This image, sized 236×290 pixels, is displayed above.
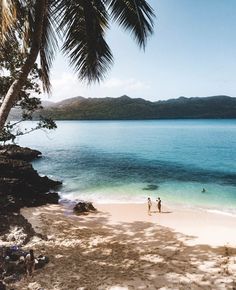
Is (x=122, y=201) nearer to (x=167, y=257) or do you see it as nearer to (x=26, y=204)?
(x=26, y=204)

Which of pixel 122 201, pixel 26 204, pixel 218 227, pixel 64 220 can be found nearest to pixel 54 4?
pixel 64 220

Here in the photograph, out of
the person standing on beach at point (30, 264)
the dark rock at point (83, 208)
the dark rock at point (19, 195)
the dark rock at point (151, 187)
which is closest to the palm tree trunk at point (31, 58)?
the person standing on beach at point (30, 264)

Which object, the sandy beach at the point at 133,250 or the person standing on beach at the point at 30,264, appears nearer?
the sandy beach at the point at 133,250

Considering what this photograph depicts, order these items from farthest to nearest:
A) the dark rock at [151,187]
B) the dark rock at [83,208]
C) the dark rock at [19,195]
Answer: the dark rock at [151,187] → the dark rock at [83,208] → the dark rock at [19,195]

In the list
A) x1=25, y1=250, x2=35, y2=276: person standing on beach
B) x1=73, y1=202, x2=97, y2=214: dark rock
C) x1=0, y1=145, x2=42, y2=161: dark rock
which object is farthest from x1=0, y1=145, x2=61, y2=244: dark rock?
x1=0, y1=145, x2=42, y2=161: dark rock

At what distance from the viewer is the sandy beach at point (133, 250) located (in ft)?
35.3

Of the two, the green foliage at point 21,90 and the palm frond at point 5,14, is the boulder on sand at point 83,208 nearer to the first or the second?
the green foliage at point 21,90

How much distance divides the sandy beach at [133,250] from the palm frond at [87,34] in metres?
6.61

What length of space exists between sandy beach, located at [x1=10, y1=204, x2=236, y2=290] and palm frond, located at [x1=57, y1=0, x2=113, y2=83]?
661cm

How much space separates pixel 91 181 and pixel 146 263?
76.8ft

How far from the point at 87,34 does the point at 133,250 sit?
9295mm

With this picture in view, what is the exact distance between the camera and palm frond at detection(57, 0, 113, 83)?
8.27 metres

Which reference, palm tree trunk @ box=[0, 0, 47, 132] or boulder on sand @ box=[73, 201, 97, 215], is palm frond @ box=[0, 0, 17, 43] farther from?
boulder on sand @ box=[73, 201, 97, 215]

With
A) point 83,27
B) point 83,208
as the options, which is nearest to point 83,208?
point 83,208
